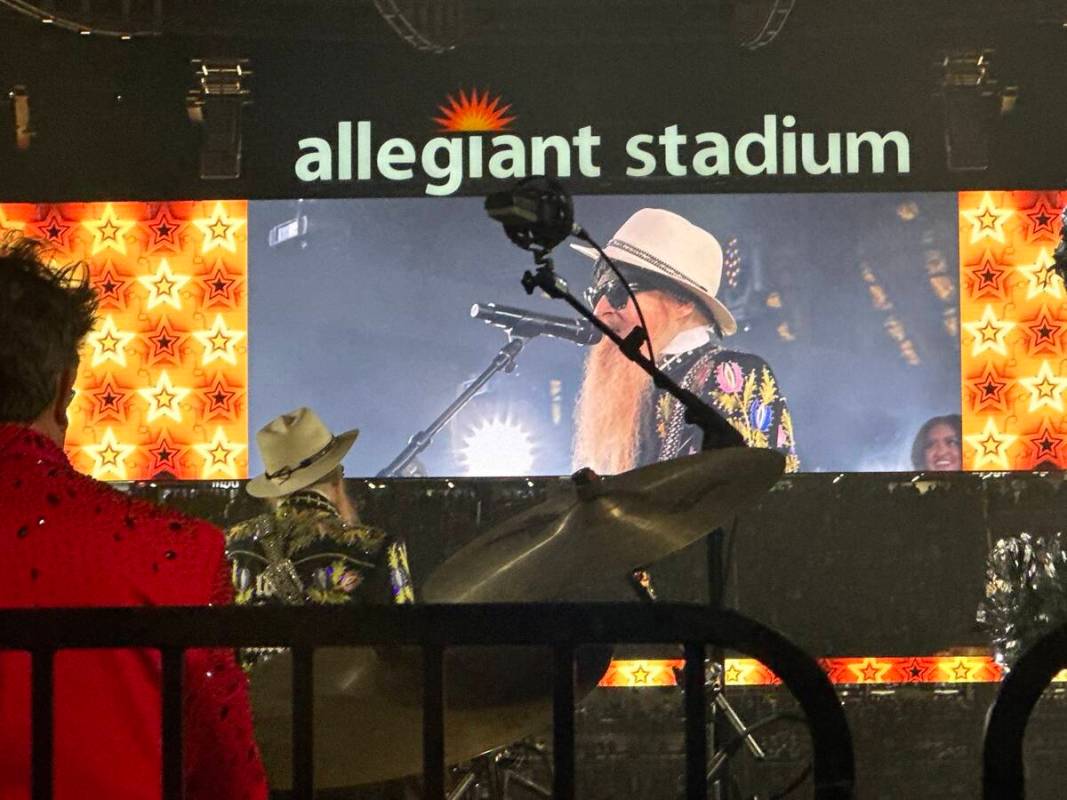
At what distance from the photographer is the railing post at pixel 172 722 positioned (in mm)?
1140

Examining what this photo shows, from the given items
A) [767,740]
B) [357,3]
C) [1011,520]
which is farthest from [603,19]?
[767,740]

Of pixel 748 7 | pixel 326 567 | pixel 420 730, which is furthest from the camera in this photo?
pixel 748 7

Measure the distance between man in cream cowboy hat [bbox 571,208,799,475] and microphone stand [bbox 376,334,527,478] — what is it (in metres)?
0.29

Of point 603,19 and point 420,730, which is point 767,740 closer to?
point 603,19

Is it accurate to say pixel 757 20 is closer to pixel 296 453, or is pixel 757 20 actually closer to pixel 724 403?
pixel 724 403

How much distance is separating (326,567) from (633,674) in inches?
88.5

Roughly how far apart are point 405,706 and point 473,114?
4.21 m

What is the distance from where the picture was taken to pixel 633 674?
5.09 meters

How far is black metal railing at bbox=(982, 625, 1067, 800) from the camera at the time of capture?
113 centimetres

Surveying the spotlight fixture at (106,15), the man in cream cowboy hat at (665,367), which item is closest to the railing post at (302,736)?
the man in cream cowboy hat at (665,367)

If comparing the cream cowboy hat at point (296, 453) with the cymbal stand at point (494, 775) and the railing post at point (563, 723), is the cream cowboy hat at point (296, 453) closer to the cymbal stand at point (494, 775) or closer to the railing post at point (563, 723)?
the cymbal stand at point (494, 775)

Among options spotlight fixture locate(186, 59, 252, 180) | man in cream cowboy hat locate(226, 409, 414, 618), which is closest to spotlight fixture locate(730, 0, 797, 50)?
spotlight fixture locate(186, 59, 252, 180)

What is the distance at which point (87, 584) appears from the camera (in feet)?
4.59

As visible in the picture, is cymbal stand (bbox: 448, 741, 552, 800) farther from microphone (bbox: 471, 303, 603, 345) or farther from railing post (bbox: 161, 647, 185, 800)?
railing post (bbox: 161, 647, 185, 800)
